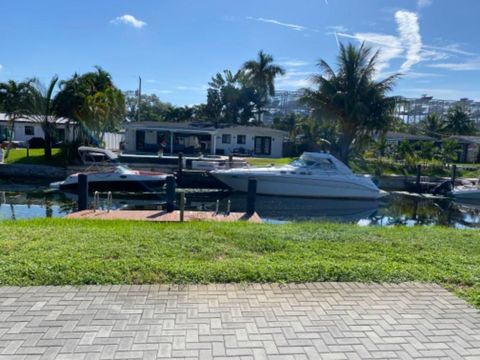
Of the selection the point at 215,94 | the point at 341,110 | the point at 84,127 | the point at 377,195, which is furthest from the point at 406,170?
the point at 215,94

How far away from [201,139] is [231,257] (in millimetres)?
33776

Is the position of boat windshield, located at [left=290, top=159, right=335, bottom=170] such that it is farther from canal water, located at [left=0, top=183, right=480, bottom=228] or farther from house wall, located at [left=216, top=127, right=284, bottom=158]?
house wall, located at [left=216, top=127, right=284, bottom=158]

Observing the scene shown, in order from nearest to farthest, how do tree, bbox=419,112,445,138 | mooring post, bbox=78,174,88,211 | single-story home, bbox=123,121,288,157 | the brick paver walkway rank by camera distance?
the brick paver walkway, mooring post, bbox=78,174,88,211, single-story home, bbox=123,121,288,157, tree, bbox=419,112,445,138

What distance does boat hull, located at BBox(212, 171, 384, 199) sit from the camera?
21.0 metres

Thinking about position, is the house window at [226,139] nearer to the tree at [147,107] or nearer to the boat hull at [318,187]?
the boat hull at [318,187]

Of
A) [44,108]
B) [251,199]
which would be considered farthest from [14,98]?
[251,199]

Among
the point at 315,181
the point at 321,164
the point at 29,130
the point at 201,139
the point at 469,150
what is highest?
the point at 29,130

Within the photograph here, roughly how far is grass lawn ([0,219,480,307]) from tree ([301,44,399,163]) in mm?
22938

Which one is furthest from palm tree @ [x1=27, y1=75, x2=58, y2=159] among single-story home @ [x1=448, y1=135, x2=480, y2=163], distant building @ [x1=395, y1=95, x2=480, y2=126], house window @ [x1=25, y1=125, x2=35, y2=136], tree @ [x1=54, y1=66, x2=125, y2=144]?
distant building @ [x1=395, y1=95, x2=480, y2=126]

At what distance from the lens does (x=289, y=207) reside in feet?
62.3

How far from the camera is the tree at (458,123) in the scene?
190ft

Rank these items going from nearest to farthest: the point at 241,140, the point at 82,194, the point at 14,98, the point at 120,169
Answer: the point at 82,194 → the point at 120,169 → the point at 14,98 → the point at 241,140

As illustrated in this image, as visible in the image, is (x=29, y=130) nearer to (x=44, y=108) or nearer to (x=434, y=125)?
(x=44, y=108)

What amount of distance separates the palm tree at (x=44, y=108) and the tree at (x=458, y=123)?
171 feet
